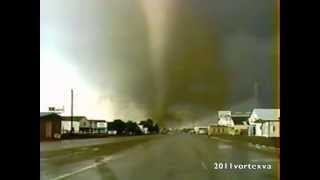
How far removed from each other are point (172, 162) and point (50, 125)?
880mm

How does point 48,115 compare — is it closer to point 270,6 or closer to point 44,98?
point 44,98

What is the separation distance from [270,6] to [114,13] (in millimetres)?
1069

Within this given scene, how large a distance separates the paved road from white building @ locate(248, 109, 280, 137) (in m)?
0.13

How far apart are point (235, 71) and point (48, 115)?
1.32 meters

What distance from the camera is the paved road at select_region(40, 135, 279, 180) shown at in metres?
2.96

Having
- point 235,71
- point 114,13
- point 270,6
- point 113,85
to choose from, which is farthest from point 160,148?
point 270,6

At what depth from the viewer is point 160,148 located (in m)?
3.01

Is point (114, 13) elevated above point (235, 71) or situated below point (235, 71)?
above

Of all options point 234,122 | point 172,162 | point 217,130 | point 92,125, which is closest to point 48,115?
point 92,125

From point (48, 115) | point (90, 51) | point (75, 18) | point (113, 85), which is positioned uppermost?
point (75, 18)

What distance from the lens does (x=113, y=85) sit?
9.86ft
